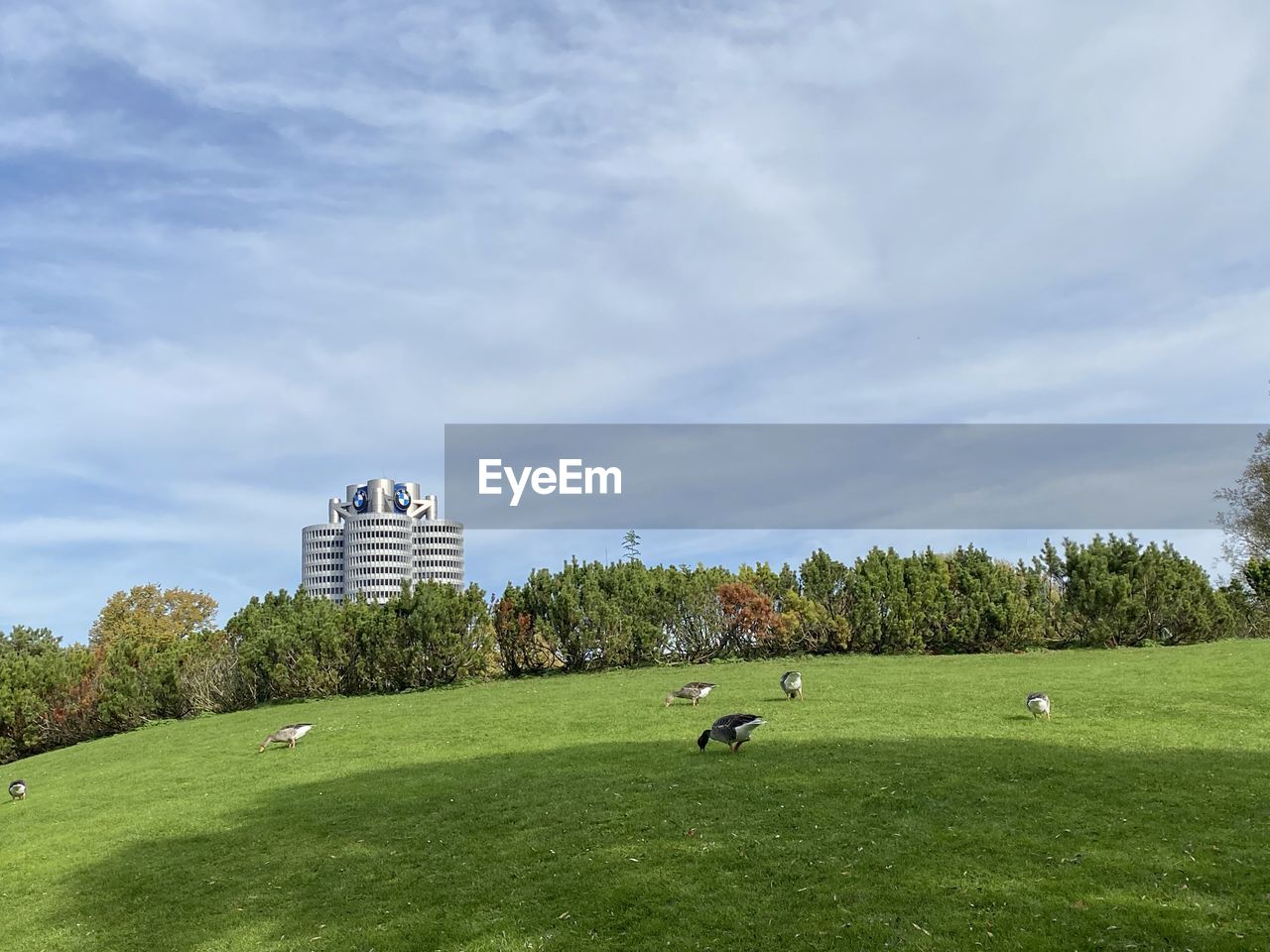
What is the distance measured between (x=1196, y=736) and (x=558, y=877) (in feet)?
45.2

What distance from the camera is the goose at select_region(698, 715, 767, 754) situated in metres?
18.2

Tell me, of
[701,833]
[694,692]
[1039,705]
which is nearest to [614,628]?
[694,692]

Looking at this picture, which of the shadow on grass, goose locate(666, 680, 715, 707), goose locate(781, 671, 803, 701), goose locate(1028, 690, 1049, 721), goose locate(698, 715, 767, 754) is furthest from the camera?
goose locate(666, 680, 715, 707)

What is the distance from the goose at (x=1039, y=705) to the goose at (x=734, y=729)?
6728mm

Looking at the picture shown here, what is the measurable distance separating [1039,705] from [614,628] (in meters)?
21.5

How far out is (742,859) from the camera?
13.1 meters

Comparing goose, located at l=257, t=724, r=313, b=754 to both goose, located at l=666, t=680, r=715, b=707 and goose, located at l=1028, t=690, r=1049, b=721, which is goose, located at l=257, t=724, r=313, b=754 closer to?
goose, located at l=666, t=680, r=715, b=707

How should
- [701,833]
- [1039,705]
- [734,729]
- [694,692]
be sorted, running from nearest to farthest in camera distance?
[701,833]
[734,729]
[1039,705]
[694,692]

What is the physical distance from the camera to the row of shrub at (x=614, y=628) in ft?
125

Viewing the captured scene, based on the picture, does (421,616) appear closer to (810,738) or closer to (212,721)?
(212,721)

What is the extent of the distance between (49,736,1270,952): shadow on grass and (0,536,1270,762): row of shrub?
19.5 metres

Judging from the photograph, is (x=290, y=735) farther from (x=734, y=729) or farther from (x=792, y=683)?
(x=792, y=683)

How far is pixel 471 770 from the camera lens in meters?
19.8

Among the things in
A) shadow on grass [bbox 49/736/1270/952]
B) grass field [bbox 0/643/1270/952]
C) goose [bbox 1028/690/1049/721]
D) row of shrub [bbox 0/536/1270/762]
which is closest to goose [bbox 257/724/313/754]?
grass field [bbox 0/643/1270/952]
